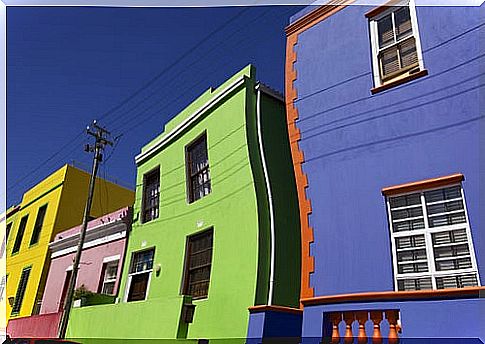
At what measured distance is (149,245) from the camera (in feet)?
20.2

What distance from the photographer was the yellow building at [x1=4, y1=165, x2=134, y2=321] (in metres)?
7.94

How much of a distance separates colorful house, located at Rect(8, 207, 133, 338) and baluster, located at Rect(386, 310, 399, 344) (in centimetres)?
393

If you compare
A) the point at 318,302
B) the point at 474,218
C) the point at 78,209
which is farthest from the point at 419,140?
the point at 78,209

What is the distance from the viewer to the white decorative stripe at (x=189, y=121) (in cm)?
539

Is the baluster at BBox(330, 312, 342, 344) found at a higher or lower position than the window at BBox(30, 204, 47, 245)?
lower

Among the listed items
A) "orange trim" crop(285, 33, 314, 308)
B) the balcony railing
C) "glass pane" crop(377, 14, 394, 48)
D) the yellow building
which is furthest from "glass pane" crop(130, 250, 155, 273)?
"glass pane" crop(377, 14, 394, 48)

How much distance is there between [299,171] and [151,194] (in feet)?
8.69

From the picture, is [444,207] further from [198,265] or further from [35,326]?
[35,326]

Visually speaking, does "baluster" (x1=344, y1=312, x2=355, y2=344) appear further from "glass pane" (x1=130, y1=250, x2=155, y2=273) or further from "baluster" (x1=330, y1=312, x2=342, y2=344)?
"glass pane" (x1=130, y1=250, x2=155, y2=273)

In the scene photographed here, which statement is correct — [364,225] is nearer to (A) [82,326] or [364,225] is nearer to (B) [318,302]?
(B) [318,302]

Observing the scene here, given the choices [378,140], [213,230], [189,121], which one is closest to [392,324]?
[378,140]

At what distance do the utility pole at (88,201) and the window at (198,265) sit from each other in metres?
2.11

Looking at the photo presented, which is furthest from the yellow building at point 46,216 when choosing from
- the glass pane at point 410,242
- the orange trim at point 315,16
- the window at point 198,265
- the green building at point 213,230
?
the glass pane at point 410,242

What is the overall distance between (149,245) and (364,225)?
3.05m
